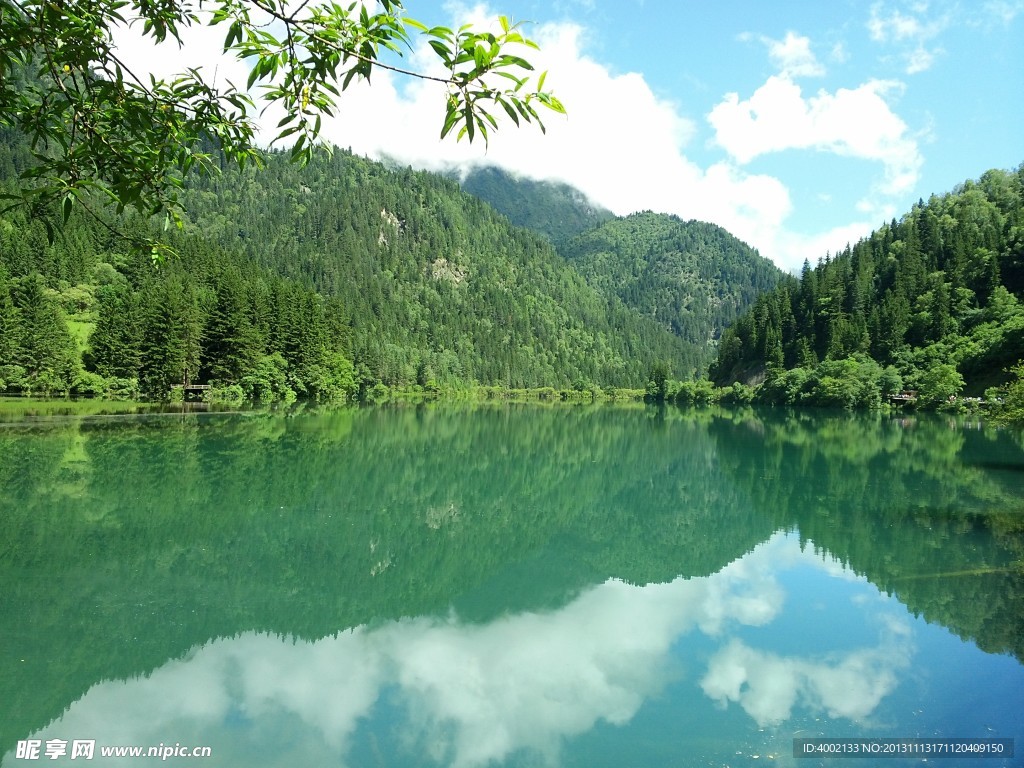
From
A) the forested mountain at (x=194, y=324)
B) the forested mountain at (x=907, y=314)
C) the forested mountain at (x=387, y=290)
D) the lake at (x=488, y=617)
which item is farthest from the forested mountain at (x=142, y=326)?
the forested mountain at (x=907, y=314)

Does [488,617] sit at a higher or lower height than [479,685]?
lower

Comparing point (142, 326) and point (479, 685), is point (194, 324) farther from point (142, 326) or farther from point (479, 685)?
point (479, 685)

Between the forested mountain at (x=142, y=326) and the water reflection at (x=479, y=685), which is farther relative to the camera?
the forested mountain at (x=142, y=326)

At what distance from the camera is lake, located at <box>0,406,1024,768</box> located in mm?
8273

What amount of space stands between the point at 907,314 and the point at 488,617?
111m

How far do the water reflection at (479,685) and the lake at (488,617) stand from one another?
48 millimetres

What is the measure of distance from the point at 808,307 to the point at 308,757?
129m

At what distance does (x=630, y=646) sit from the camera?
11.4 m

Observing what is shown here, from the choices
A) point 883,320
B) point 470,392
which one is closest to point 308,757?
point 883,320

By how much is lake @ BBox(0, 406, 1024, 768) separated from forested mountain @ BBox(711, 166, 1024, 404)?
64138 millimetres

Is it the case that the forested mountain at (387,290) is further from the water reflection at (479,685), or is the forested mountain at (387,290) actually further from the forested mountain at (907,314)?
the water reflection at (479,685)

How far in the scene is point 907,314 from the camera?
333 ft

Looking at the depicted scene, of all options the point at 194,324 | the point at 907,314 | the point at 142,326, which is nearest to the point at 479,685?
the point at 194,324

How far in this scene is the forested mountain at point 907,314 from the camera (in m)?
82.8
